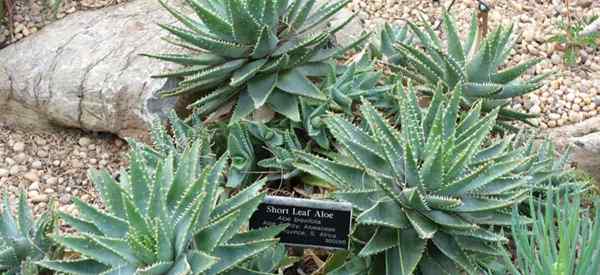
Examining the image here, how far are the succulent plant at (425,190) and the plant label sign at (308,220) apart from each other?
0.21 ft

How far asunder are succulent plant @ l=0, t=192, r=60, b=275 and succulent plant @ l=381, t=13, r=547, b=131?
1.68 m

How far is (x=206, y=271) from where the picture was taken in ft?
7.46

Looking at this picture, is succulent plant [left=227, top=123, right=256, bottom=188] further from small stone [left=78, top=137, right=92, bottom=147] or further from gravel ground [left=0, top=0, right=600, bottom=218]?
small stone [left=78, top=137, right=92, bottom=147]

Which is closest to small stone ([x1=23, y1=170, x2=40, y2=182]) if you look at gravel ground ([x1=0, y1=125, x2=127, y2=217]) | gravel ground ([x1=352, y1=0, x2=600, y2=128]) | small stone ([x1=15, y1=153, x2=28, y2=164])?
gravel ground ([x1=0, y1=125, x2=127, y2=217])

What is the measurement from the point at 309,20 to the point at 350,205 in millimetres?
1100

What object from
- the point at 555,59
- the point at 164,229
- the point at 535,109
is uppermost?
the point at 555,59

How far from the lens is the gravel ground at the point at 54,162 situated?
11.9 feet

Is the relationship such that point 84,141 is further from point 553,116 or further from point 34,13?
point 553,116

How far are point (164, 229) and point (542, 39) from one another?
9.27ft

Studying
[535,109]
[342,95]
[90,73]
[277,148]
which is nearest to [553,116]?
[535,109]

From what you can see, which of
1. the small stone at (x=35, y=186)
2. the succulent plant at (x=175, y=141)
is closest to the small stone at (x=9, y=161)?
the small stone at (x=35, y=186)

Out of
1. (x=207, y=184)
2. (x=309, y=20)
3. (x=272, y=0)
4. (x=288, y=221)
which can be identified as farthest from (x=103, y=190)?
(x=309, y=20)

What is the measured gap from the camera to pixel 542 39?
163 inches

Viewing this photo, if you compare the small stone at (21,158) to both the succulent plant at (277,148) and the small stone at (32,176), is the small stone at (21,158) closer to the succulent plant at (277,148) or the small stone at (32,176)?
the small stone at (32,176)
